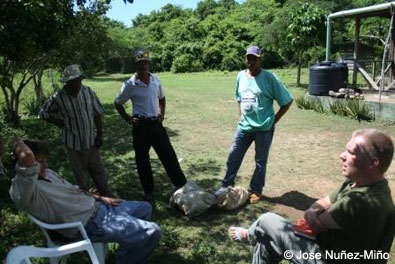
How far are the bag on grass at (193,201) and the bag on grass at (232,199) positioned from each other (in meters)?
0.09

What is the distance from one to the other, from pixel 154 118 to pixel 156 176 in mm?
1477

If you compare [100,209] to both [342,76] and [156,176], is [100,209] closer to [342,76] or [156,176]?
[156,176]

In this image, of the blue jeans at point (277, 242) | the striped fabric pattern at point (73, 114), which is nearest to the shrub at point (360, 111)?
the striped fabric pattern at point (73, 114)

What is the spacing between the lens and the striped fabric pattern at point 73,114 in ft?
15.0

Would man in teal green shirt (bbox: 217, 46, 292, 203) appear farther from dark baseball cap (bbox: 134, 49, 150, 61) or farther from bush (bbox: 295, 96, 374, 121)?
bush (bbox: 295, 96, 374, 121)

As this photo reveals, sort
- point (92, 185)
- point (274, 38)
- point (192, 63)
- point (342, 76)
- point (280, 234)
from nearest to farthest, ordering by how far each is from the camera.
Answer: point (280, 234) → point (92, 185) → point (342, 76) → point (274, 38) → point (192, 63)

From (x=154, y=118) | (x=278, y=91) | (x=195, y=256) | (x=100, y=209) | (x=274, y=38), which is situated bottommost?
(x=195, y=256)

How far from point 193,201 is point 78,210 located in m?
1.84

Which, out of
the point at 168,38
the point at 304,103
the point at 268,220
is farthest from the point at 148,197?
the point at 168,38

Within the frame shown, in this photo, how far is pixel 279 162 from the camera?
7055 millimetres

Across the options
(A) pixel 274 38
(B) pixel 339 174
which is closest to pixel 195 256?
(B) pixel 339 174

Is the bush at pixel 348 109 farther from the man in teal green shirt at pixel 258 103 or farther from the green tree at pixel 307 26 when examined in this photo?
the green tree at pixel 307 26

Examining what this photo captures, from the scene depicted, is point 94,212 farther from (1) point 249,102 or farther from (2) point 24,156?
(1) point 249,102

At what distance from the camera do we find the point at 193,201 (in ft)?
15.4
